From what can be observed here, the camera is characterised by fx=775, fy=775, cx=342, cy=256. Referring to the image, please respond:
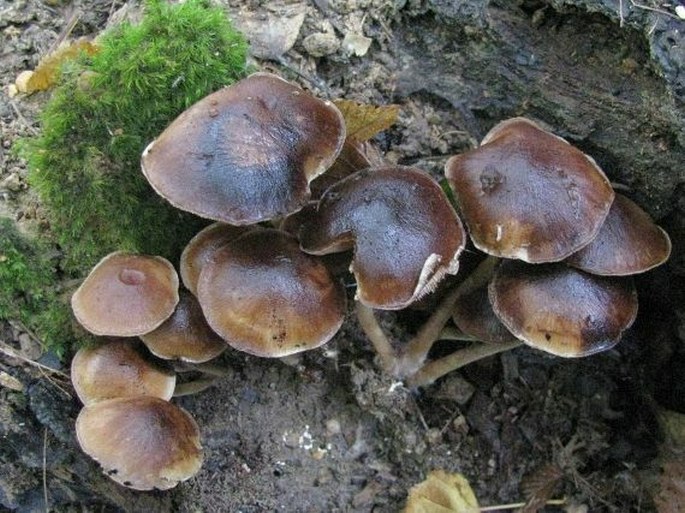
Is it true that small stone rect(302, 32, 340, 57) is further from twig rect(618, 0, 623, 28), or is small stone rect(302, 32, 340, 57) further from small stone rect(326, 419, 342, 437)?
small stone rect(326, 419, 342, 437)

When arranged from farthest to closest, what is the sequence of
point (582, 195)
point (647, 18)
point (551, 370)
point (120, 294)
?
point (551, 370), point (647, 18), point (120, 294), point (582, 195)

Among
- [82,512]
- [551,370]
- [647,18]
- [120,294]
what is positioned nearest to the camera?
[120,294]

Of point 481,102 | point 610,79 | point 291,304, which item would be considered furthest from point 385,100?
point 291,304

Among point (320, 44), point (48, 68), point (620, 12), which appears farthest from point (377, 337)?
point (48, 68)

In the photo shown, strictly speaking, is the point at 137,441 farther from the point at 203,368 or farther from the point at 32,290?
the point at 32,290

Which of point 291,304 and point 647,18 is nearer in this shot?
point 291,304

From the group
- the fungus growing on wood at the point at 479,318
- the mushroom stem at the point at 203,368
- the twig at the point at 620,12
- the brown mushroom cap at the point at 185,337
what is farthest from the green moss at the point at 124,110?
the twig at the point at 620,12

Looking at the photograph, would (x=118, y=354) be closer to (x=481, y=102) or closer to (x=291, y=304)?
(x=291, y=304)
